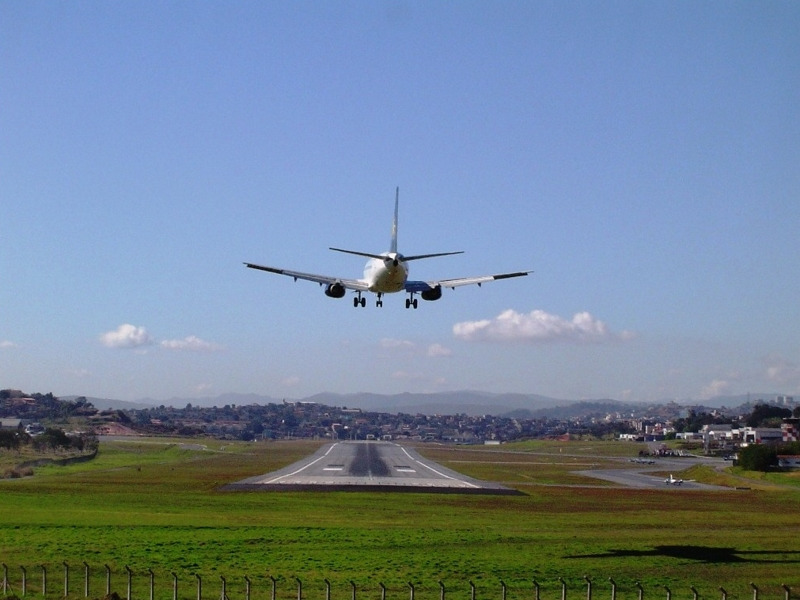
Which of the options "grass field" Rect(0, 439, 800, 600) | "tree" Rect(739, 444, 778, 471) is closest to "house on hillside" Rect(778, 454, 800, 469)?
"tree" Rect(739, 444, 778, 471)

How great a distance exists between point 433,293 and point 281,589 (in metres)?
34.6

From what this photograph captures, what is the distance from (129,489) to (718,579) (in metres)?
73.4

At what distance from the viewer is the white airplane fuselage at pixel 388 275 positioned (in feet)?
255

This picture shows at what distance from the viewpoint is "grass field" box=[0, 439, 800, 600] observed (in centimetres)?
5459

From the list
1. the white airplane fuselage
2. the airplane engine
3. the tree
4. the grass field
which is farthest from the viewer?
the tree

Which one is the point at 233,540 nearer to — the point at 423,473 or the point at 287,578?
the point at 287,578

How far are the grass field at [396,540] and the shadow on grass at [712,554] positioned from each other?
130 millimetres

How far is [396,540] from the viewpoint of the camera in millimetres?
69875

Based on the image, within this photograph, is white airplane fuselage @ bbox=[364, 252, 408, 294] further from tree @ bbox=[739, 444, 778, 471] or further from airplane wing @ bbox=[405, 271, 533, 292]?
tree @ bbox=[739, 444, 778, 471]

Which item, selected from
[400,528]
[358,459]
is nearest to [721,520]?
[400,528]

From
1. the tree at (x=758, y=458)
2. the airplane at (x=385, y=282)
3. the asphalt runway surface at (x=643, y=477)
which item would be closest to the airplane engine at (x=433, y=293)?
the airplane at (x=385, y=282)

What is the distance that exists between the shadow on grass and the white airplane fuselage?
2548 cm

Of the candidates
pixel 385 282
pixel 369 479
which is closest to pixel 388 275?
pixel 385 282

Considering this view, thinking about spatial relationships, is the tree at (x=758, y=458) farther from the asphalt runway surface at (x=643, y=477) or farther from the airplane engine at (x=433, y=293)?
the airplane engine at (x=433, y=293)
